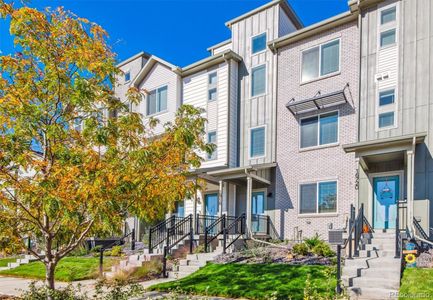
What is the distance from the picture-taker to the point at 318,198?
16016mm

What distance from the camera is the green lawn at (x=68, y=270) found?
1361cm

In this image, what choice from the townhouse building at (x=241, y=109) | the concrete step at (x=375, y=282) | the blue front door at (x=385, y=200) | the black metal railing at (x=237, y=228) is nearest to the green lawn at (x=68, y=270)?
the black metal railing at (x=237, y=228)

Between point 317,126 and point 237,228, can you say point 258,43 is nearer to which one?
point 317,126

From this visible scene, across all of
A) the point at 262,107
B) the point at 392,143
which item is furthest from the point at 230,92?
the point at 392,143

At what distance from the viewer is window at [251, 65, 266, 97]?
18703mm

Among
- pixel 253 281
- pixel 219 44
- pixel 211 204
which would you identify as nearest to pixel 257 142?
pixel 211 204

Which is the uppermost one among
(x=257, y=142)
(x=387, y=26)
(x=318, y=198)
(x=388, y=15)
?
(x=388, y=15)

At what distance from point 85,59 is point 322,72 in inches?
460

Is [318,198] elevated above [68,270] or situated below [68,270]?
above

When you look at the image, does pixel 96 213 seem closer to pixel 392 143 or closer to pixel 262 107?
pixel 392 143

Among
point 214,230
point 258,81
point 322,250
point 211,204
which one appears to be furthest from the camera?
point 211,204

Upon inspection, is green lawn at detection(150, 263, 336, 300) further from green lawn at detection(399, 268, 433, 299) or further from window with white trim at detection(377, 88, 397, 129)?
window with white trim at detection(377, 88, 397, 129)

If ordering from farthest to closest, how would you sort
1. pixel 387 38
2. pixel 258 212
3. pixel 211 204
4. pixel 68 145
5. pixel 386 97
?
pixel 211 204, pixel 258 212, pixel 387 38, pixel 386 97, pixel 68 145

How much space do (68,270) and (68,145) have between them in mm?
8112
